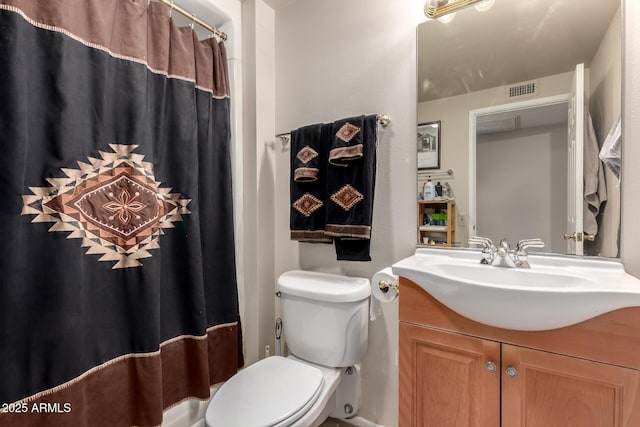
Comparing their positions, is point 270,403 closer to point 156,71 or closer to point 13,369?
point 13,369

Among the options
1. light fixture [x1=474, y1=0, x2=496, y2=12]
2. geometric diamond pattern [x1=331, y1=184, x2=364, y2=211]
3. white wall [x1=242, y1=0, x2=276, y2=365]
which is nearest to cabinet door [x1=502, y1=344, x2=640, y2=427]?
geometric diamond pattern [x1=331, y1=184, x2=364, y2=211]

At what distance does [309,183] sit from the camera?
1449mm

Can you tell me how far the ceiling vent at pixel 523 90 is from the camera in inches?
43.2

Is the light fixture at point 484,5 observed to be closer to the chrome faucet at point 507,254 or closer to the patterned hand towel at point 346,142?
the patterned hand towel at point 346,142

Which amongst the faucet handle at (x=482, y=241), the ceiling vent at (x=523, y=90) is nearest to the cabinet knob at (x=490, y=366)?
the faucet handle at (x=482, y=241)

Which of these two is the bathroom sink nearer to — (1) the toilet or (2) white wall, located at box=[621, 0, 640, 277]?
(2) white wall, located at box=[621, 0, 640, 277]

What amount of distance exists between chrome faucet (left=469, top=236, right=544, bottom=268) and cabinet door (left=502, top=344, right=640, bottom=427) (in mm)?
315

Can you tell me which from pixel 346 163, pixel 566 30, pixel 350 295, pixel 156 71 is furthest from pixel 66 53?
pixel 566 30

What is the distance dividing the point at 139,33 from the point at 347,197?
3.50 feet

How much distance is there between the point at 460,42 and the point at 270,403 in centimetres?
164

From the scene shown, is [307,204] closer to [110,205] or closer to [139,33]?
[110,205]

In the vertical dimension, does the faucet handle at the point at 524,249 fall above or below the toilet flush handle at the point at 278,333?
above

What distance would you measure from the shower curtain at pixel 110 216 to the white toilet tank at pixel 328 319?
0.35 m

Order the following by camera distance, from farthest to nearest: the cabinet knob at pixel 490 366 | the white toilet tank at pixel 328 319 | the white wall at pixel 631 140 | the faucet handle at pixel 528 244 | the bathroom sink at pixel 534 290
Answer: the white toilet tank at pixel 328 319, the faucet handle at pixel 528 244, the white wall at pixel 631 140, the cabinet knob at pixel 490 366, the bathroom sink at pixel 534 290
